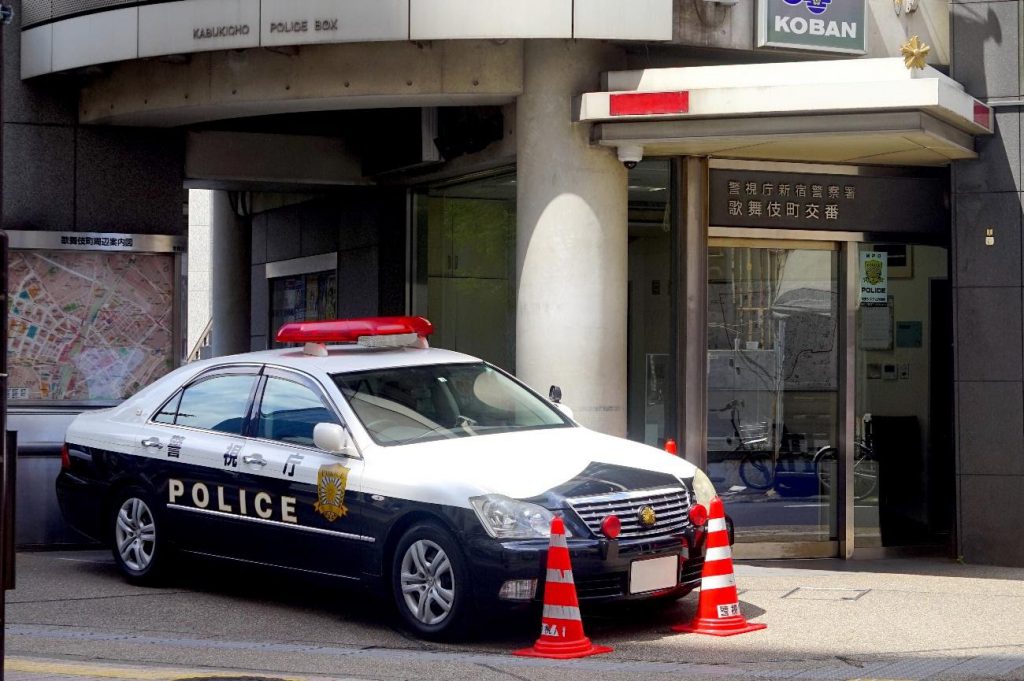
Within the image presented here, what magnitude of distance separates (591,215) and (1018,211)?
11.5ft

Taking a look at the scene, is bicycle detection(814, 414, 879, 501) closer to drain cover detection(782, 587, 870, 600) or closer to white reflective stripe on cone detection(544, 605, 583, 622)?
drain cover detection(782, 587, 870, 600)

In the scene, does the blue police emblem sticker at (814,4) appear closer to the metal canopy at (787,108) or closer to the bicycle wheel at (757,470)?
the metal canopy at (787,108)

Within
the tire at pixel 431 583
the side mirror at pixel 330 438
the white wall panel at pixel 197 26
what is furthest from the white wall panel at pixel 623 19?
the tire at pixel 431 583

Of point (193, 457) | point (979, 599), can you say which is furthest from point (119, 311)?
point (979, 599)

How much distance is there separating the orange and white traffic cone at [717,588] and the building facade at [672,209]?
3.39 metres

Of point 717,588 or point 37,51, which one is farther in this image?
point 37,51

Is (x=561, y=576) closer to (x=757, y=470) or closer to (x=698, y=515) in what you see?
(x=698, y=515)

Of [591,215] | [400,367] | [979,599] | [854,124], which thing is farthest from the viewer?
[591,215]

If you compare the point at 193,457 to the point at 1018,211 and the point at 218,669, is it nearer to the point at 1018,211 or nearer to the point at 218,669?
the point at 218,669

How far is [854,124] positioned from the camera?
1101 cm

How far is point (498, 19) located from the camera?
36.4 ft

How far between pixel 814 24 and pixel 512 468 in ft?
17.1

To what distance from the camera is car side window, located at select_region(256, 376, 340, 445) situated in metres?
9.07

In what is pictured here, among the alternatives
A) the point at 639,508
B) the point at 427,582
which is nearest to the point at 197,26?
the point at 427,582
